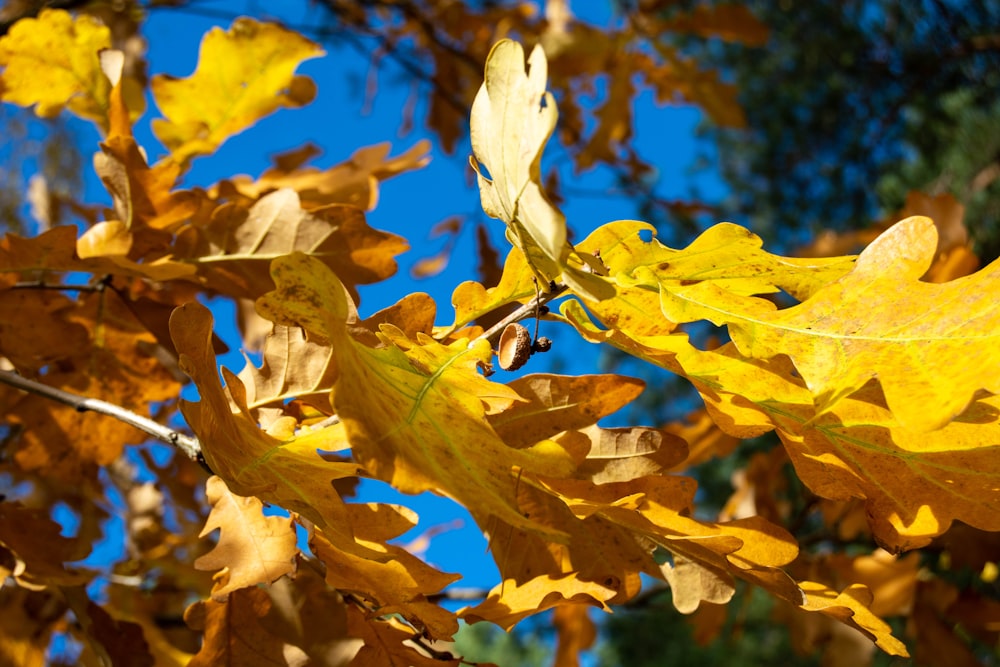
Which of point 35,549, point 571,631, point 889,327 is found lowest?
point 571,631

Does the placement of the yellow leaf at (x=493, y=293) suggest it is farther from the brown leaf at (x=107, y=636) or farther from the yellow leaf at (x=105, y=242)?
the brown leaf at (x=107, y=636)

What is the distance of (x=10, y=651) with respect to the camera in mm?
926

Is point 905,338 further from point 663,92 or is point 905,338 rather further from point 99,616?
point 663,92

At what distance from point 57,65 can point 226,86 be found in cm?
17

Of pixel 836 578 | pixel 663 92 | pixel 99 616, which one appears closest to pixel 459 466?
pixel 99 616

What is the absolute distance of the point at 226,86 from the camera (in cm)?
95

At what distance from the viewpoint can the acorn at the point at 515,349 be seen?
0.52 metres

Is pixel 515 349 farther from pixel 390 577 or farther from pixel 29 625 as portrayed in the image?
pixel 29 625

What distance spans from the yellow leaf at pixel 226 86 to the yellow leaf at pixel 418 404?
1.68 ft

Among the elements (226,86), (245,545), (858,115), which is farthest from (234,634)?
(858,115)

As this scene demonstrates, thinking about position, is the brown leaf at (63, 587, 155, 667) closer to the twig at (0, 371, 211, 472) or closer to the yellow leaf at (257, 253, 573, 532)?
the twig at (0, 371, 211, 472)

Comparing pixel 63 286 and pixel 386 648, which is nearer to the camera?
pixel 386 648

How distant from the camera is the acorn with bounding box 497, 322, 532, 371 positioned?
0.52 m

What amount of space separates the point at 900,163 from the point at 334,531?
656 cm
